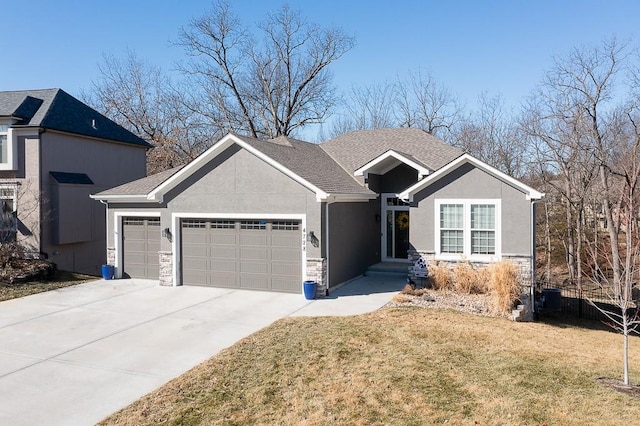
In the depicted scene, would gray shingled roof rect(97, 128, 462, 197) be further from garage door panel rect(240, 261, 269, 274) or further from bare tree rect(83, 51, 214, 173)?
bare tree rect(83, 51, 214, 173)

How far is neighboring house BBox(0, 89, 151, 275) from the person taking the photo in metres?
18.6

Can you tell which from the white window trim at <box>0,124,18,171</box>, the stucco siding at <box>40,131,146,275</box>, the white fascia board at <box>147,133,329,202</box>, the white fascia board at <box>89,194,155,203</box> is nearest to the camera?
the white fascia board at <box>147,133,329,202</box>

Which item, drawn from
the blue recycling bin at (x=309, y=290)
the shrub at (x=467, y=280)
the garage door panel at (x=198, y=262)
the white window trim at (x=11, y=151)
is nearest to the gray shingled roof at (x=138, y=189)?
the garage door panel at (x=198, y=262)

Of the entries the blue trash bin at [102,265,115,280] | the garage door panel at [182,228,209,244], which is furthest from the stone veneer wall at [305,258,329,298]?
the blue trash bin at [102,265,115,280]

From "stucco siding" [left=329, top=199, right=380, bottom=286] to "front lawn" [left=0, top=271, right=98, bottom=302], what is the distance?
9.24m

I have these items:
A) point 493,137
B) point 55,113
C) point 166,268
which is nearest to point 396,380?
point 166,268

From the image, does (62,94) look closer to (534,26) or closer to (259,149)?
(259,149)

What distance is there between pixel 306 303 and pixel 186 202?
553cm

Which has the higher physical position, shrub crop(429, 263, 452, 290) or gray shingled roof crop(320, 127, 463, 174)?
gray shingled roof crop(320, 127, 463, 174)

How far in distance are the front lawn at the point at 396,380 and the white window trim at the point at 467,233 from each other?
11.2 ft

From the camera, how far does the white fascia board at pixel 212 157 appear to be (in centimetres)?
1403

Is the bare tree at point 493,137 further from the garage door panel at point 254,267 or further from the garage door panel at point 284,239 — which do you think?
the garage door panel at point 254,267

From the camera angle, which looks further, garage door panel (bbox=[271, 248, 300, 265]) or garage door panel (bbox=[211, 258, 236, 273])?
garage door panel (bbox=[211, 258, 236, 273])

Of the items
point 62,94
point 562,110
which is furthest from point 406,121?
point 62,94
